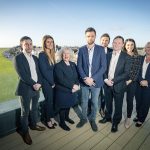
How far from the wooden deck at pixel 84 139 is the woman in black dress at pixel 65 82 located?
272 mm

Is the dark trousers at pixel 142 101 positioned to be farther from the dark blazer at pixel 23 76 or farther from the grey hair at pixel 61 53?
the dark blazer at pixel 23 76

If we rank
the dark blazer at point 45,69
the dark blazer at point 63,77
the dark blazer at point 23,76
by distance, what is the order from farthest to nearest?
1. the dark blazer at point 63,77
2. the dark blazer at point 45,69
3. the dark blazer at point 23,76

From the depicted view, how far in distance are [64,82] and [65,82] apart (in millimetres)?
17

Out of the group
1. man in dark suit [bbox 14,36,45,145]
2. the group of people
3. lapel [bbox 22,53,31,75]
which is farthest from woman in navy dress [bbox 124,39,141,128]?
lapel [bbox 22,53,31,75]

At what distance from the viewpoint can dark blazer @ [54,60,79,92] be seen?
9.86ft

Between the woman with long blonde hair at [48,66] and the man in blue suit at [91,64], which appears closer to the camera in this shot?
the woman with long blonde hair at [48,66]

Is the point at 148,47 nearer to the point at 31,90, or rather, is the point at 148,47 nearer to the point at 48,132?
the point at 31,90

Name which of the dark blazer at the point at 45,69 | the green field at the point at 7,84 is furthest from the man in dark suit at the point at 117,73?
the green field at the point at 7,84

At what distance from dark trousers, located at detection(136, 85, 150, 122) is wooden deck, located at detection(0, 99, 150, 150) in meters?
0.27

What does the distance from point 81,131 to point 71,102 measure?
22.4 inches

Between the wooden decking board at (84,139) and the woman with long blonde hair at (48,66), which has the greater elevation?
the woman with long blonde hair at (48,66)

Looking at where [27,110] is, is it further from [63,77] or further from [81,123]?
[81,123]

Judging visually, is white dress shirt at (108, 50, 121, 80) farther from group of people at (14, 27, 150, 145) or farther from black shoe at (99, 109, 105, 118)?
black shoe at (99, 109, 105, 118)

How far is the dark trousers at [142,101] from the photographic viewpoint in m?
3.24
